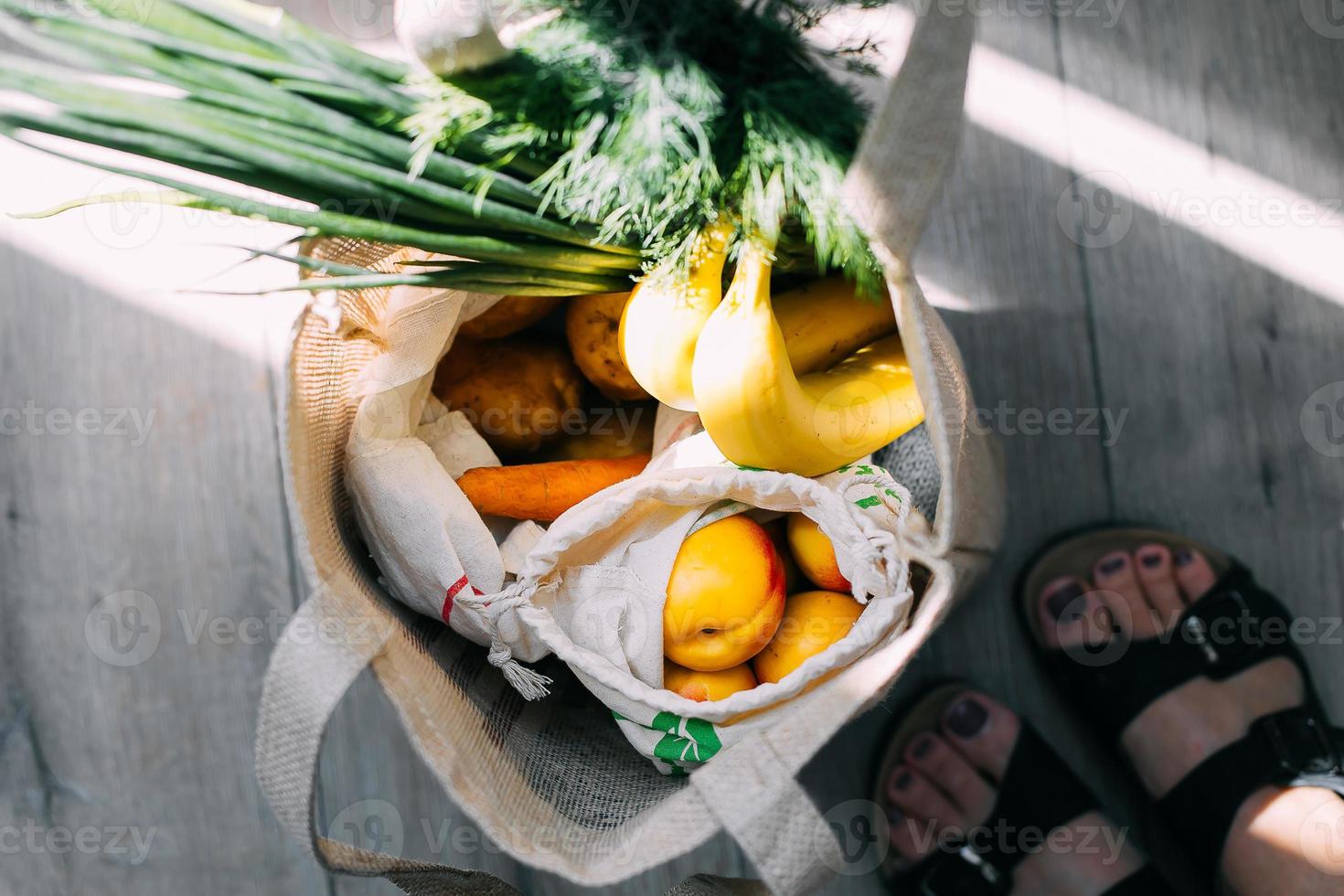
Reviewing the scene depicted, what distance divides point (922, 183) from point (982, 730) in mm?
553

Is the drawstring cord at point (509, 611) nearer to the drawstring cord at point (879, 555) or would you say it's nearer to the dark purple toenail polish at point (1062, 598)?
the drawstring cord at point (879, 555)

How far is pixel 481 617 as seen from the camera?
22.2 inches

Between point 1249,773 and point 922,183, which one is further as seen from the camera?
point 1249,773

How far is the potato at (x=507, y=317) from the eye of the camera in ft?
2.06

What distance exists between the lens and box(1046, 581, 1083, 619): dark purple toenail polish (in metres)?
0.80

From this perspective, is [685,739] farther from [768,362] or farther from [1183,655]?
[1183,655]

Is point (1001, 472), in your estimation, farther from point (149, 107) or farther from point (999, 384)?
point (149, 107)

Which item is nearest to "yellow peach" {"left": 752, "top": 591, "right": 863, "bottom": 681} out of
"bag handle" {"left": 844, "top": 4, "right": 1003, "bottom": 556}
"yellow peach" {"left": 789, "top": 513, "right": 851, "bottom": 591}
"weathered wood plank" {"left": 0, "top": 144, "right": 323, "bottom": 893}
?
"yellow peach" {"left": 789, "top": 513, "right": 851, "bottom": 591}

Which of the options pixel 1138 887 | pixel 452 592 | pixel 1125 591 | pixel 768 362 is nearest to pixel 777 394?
pixel 768 362

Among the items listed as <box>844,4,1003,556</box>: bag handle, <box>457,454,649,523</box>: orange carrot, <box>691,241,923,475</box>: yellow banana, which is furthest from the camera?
<box>457,454,649,523</box>: orange carrot

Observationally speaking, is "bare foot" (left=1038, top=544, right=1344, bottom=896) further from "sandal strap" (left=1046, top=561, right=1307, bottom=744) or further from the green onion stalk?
the green onion stalk

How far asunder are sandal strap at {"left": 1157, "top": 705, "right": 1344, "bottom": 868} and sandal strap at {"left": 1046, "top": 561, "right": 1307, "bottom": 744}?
48mm

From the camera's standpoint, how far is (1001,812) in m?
0.81

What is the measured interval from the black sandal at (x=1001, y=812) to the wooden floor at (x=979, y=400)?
0.07ft
